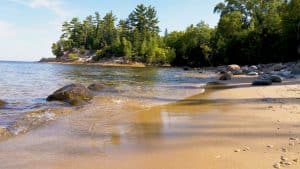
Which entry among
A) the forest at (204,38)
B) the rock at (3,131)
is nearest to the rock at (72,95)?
the rock at (3,131)

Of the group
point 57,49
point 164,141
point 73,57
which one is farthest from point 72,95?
point 57,49

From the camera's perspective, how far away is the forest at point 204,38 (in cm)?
5816

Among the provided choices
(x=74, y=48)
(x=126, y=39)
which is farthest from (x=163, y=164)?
(x=74, y=48)

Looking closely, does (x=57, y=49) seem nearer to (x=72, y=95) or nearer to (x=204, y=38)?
(x=204, y=38)

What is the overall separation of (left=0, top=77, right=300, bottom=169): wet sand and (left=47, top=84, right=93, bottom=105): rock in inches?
140

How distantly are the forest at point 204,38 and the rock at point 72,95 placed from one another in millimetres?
42670

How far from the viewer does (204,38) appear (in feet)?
270

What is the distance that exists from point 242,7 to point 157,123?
238ft

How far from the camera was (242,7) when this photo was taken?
7869 cm

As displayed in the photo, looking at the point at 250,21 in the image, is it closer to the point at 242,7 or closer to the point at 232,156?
the point at 242,7

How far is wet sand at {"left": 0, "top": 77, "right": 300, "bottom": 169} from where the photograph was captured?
256 inches

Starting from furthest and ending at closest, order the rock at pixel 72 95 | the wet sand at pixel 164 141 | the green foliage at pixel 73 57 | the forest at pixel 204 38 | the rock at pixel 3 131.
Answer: the green foliage at pixel 73 57, the forest at pixel 204 38, the rock at pixel 72 95, the rock at pixel 3 131, the wet sand at pixel 164 141

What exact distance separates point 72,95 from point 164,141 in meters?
9.44

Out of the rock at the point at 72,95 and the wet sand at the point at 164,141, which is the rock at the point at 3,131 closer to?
the wet sand at the point at 164,141
